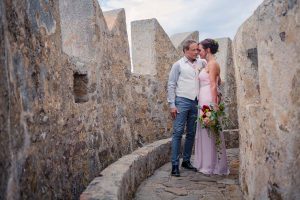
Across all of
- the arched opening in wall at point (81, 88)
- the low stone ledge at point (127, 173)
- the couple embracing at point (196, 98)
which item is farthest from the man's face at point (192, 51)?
the arched opening in wall at point (81, 88)

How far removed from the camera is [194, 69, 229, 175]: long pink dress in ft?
13.8

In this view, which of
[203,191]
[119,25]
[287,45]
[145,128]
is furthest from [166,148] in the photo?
[287,45]

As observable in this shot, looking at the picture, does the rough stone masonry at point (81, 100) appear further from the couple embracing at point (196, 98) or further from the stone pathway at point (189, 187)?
the couple embracing at point (196, 98)

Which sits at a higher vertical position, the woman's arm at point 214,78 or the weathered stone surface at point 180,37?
the weathered stone surface at point 180,37

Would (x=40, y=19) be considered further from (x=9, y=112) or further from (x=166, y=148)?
(x=166, y=148)

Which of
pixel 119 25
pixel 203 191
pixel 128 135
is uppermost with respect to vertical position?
pixel 119 25

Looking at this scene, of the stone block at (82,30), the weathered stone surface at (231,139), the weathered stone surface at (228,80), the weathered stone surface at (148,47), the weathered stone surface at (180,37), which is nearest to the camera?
the stone block at (82,30)

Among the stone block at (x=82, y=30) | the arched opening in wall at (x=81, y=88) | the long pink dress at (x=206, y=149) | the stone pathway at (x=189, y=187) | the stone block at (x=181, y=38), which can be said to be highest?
the stone block at (x=181, y=38)

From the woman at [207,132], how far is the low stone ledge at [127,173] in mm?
556

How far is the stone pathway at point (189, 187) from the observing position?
3.33 meters

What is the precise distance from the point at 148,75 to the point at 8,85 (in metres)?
3.99

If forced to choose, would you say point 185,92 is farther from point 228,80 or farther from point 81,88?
point 228,80

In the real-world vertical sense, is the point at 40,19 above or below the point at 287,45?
above

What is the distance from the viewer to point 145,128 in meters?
5.26
